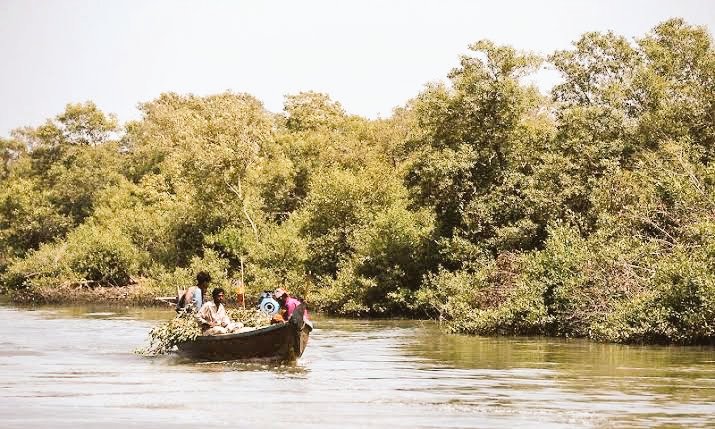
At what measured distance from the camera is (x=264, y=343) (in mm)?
21156

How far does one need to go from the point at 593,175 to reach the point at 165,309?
18.4 metres

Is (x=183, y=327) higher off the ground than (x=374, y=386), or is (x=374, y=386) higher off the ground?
(x=183, y=327)

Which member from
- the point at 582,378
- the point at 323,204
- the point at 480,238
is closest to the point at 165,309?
the point at 323,204

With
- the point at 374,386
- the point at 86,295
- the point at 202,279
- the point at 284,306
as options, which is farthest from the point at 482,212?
the point at 86,295

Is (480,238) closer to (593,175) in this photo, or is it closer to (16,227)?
(593,175)

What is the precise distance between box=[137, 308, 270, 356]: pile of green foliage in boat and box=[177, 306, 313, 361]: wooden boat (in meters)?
0.34

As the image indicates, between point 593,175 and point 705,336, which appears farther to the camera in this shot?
point 593,175

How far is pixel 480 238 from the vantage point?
1396 inches

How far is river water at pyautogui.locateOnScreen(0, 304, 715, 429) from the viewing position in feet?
46.5

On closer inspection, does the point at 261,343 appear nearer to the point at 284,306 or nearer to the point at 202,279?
the point at 284,306

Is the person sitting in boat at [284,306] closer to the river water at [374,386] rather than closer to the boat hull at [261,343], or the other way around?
the boat hull at [261,343]

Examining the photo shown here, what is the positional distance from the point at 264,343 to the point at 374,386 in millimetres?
3878

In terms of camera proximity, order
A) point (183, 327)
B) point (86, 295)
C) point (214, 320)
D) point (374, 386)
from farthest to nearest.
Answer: point (86, 295), point (183, 327), point (214, 320), point (374, 386)

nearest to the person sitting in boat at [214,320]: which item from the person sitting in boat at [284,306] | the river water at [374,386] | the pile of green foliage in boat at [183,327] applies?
the pile of green foliage in boat at [183,327]
